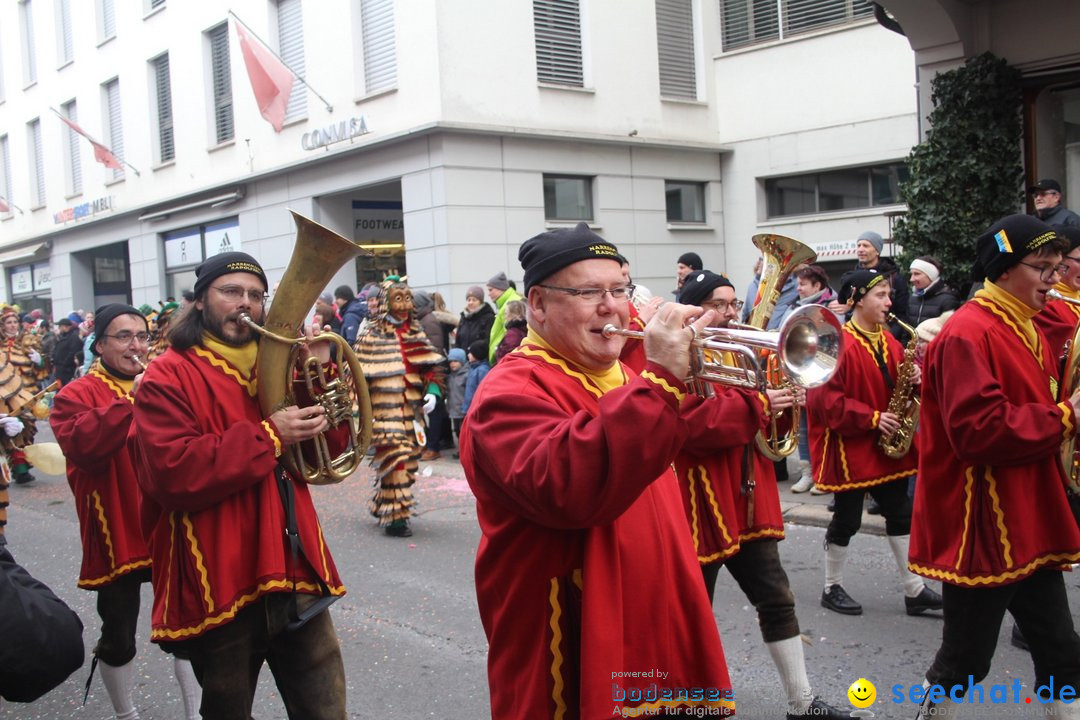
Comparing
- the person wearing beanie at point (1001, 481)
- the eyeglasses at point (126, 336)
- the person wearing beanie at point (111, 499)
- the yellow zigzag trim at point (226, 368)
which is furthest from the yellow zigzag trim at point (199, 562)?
the person wearing beanie at point (1001, 481)

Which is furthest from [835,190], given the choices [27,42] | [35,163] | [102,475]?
[27,42]

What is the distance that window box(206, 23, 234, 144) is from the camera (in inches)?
807

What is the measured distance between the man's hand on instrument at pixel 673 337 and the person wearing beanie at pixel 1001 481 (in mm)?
1825

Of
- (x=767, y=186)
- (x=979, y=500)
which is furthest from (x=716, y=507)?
(x=767, y=186)

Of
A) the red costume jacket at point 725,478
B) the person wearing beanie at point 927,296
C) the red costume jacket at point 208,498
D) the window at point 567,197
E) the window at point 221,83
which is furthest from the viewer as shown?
the window at point 221,83

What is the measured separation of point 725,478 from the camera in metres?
4.43

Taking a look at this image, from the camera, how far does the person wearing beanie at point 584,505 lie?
2.32 meters

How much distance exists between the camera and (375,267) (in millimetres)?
18875

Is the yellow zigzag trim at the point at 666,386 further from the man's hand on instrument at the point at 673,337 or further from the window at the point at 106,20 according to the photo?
the window at the point at 106,20

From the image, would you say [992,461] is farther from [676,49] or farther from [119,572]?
[676,49]

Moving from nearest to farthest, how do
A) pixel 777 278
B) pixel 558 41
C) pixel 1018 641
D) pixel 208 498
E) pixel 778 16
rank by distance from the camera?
pixel 208 498 < pixel 777 278 < pixel 1018 641 < pixel 558 41 < pixel 778 16

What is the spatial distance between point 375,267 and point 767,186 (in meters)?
7.49

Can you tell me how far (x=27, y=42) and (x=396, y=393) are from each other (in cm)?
2635

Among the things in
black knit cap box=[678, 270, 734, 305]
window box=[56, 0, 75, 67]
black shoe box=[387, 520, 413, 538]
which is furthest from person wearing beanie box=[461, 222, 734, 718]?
window box=[56, 0, 75, 67]
